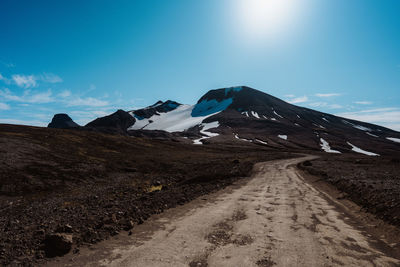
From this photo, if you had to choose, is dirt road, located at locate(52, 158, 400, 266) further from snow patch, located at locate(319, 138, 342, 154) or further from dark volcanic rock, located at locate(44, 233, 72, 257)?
snow patch, located at locate(319, 138, 342, 154)

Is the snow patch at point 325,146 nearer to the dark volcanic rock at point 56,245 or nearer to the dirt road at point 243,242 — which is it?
the dirt road at point 243,242

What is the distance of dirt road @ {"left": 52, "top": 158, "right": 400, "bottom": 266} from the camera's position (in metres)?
6.93

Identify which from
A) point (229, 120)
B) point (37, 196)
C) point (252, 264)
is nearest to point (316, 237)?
point (252, 264)

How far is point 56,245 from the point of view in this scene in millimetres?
7391

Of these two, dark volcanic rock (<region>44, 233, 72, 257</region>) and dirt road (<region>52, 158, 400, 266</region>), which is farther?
dark volcanic rock (<region>44, 233, 72, 257</region>)

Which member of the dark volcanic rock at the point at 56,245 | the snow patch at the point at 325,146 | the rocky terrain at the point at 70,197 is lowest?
the rocky terrain at the point at 70,197

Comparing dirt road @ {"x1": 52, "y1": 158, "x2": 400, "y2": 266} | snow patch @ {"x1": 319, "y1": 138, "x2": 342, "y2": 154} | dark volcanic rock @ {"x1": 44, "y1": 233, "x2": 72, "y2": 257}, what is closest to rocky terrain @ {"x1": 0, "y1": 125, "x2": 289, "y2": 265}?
dark volcanic rock @ {"x1": 44, "y1": 233, "x2": 72, "y2": 257}

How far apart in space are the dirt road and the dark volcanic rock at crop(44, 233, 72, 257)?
18.2 inches

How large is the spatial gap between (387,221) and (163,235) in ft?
35.8

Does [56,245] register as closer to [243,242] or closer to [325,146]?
[243,242]

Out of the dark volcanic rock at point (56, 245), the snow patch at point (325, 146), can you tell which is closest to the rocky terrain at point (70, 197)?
the dark volcanic rock at point (56, 245)

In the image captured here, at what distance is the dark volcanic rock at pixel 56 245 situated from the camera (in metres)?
7.32

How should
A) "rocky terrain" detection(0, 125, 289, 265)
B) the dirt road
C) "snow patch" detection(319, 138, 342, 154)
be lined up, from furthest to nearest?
"snow patch" detection(319, 138, 342, 154)
"rocky terrain" detection(0, 125, 289, 265)
the dirt road

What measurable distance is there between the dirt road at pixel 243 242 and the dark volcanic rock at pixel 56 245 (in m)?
0.46
